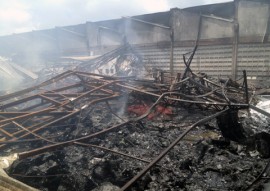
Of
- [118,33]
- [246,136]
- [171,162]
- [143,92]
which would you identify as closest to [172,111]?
[143,92]

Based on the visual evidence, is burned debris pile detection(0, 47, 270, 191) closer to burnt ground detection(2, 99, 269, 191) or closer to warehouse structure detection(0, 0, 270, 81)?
burnt ground detection(2, 99, 269, 191)

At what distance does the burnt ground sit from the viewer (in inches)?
145

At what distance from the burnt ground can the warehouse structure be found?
7.54 m

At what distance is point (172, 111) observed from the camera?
6695mm

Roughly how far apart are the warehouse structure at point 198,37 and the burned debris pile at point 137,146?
6.53 metres

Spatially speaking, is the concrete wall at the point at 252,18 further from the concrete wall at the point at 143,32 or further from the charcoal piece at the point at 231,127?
the charcoal piece at the point at 231,127

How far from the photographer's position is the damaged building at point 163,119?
3.81 metres

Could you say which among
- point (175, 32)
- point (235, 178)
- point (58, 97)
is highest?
point (175, 32)

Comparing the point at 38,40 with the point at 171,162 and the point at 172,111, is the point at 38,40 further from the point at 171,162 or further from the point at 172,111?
the point at 171,162

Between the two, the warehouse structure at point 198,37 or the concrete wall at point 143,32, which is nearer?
the warehouse structure at point 198,37

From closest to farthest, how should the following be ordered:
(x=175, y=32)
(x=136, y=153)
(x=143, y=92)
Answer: (x=136, y=153) < (x=143, y=92) < (x=175, y=32)

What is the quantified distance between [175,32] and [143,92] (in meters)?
8.88

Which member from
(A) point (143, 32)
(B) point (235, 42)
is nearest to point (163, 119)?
(B) point (235, 42)

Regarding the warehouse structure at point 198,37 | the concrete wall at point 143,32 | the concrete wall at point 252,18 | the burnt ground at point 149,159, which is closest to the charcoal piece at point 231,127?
the burnt ground at point 149,159
